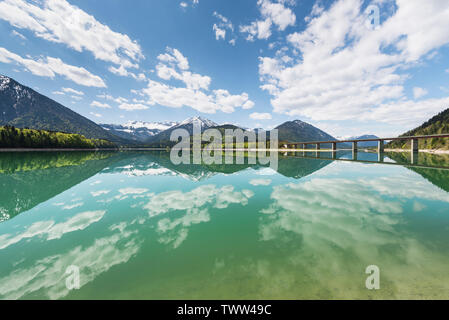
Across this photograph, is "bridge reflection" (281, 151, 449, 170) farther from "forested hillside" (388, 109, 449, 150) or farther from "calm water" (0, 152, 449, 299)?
"forested hillside" (388, 109, 449, 150)

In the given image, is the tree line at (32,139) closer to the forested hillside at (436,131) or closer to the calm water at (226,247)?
the calm water at (226,247)

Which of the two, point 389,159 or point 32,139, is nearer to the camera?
point 389,159

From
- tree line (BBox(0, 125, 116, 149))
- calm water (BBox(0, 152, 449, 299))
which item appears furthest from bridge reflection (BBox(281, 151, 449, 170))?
tree line (BBox(0, 125, 116, 149))

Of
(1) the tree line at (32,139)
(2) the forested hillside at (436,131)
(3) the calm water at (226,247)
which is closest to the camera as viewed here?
(3) the calm water at (226,247)

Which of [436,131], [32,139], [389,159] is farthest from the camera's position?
[436,131]

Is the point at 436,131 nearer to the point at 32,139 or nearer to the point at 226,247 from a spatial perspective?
the point at 226,247

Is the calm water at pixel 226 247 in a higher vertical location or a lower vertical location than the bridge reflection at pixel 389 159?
lower

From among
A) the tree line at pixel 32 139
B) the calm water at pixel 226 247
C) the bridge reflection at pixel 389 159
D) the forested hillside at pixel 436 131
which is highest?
the forested hillside at pixel 436 131

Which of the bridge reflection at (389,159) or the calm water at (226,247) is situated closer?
the calm water at (226,247)

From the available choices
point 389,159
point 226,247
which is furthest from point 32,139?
point 389,159

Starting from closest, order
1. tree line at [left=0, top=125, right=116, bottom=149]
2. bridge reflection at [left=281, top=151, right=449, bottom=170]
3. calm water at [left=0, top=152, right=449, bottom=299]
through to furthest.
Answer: calm water at [left=0, top=152, right=449, bottom=299], bridge reflection at [left=281, top=151, right=449, bottom=170], tree line at [left=0, top=125, right=116, bottom=149]

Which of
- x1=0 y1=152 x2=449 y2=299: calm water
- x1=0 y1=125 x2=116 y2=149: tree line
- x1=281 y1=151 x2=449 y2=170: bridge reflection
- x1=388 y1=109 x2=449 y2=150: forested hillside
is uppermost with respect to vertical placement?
x1=388 y1=109 x2=449 y2=150: forested hillside

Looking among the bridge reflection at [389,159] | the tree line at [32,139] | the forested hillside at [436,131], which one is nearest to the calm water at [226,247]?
the bridge reflection at [389,159]

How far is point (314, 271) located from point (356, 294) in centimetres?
90
